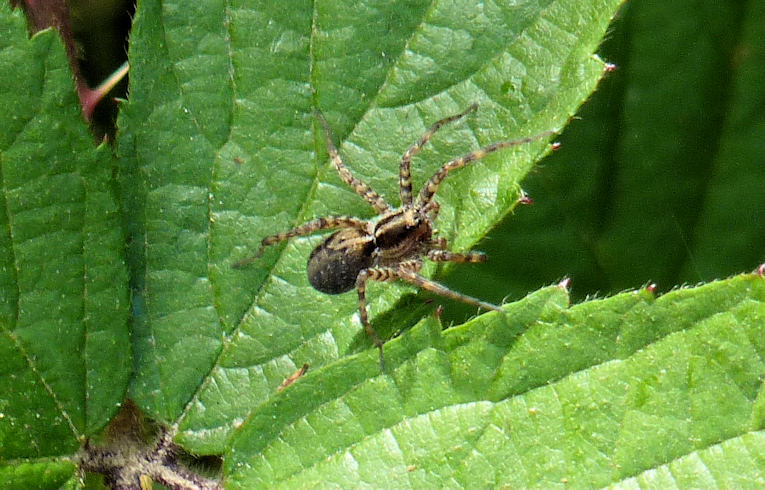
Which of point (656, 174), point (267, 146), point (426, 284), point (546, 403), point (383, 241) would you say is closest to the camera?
point (546, 403)

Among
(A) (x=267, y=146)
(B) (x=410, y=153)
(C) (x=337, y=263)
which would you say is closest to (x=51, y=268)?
(A) (x=267, y=146)

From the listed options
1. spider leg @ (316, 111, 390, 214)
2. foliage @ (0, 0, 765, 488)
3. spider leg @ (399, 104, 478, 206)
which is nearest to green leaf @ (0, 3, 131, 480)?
foliage @ (0, 0, 765, 488)

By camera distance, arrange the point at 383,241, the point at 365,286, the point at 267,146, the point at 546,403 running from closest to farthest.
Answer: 1. the point at 546,403
2. the point at 267,146
3. the point at 365,286
4. the point at 383,241

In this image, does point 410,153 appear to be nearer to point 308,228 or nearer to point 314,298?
point 308,228

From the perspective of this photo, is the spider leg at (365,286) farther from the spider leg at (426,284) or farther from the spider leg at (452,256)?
the spider leg at (452,256)

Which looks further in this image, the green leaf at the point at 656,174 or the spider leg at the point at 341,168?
the green leaf at the point at 656,174

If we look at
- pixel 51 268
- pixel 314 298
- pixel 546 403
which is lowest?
pixel 51 268

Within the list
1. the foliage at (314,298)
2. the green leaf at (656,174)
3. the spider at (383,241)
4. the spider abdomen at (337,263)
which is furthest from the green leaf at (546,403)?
the green leaf at (656,174)
